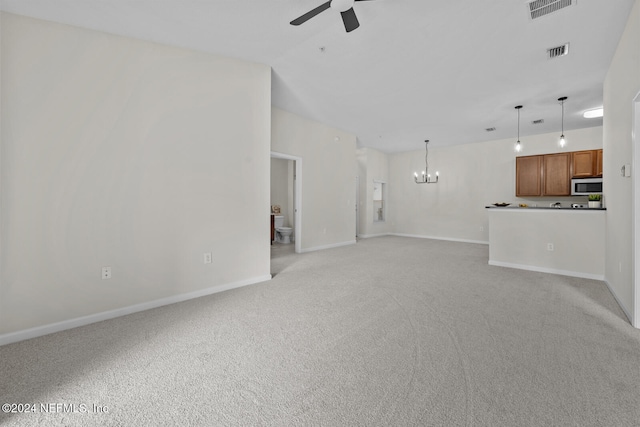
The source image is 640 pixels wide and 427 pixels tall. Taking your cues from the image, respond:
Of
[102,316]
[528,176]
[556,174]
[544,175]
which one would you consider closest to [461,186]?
[528,176]

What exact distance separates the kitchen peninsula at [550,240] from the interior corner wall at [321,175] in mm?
3199

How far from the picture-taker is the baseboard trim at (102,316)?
221 cm

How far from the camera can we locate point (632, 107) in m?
2.47

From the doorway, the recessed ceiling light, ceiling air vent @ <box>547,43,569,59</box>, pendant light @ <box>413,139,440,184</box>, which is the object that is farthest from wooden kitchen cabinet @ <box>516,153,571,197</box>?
the doorway

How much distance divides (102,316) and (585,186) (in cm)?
838

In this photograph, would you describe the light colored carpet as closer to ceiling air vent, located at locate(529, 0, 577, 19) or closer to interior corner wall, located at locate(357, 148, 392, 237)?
ceiling air vent, located at locate(529, 0, 577, 19)

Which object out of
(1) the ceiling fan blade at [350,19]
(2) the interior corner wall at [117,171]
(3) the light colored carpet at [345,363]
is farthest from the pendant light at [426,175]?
(1) the ceiling fan blade at [350,19]

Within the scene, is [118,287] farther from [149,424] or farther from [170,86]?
[170,86]

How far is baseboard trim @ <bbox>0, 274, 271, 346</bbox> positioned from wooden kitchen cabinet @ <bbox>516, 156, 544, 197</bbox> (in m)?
6.81

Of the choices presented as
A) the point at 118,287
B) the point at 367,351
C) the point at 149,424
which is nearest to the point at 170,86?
the point at 118,287

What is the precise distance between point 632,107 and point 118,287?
5077 mm

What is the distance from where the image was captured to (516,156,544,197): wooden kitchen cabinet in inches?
252

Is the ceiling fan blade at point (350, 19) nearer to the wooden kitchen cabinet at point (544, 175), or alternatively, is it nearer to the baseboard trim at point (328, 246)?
the baseboard trim at point (328, 246)

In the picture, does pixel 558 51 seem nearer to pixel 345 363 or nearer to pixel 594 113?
pixel 594 113
